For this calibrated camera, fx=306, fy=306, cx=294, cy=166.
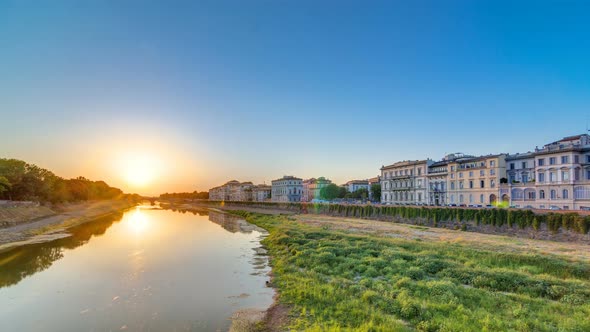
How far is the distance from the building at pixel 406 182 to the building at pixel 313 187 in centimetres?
3997

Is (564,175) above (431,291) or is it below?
above

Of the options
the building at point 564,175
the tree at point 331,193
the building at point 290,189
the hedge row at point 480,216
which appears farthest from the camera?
the building at point 290,189

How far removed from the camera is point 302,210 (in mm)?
87188

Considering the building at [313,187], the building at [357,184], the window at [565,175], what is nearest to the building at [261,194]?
the building at [313,187]

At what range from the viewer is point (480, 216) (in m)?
41.2

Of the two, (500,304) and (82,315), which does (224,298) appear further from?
(500,304)

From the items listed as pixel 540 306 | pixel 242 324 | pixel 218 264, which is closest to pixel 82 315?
pixel 242 324

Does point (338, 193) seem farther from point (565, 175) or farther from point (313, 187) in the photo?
point (565, 175)

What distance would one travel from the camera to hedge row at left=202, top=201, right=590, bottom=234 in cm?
3238

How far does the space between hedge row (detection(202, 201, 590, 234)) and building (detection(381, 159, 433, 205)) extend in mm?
18803

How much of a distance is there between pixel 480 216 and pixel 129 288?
137ft

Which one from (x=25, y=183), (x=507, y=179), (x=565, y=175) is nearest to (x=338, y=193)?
(x=507, y=179)

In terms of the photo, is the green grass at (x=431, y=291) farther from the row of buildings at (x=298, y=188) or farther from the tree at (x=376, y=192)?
the row of buildings at (x=298, y=188)

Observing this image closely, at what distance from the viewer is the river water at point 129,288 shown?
12.7 metres
